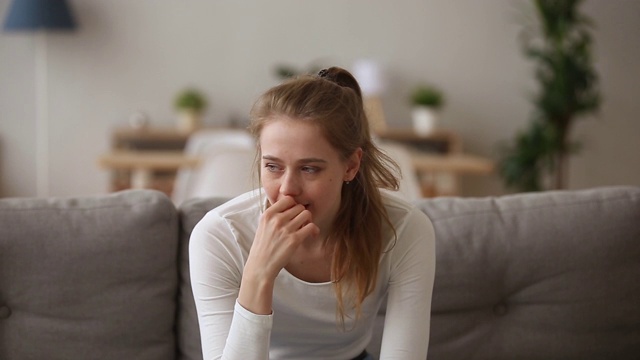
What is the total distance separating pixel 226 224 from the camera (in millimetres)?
1489

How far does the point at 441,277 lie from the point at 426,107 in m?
3.34

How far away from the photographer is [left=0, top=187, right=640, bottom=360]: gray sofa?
5.41 feet

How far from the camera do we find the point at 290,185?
140cm

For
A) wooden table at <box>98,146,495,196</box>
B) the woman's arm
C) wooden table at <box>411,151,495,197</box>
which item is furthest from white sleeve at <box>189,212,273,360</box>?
wooden table at <box>411,151,495,197</box>

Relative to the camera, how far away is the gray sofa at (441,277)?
1650 mm

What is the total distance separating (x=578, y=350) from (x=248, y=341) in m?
0.85

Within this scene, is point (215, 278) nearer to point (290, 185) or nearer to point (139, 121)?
point (290, 185)

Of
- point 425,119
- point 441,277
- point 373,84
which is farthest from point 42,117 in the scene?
point 441,277

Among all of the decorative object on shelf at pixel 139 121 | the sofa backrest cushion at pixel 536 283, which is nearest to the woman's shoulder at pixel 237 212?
the sofa backrest cushion at pixel 536 283

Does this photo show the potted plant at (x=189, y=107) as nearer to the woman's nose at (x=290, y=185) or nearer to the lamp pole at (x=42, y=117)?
the lamp pole at (x=42, y=117)

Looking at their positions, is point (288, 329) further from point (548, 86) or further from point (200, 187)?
point (548, 86)

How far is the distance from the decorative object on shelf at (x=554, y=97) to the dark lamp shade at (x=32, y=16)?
2.76 metres

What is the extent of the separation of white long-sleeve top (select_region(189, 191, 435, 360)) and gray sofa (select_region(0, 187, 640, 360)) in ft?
0.80

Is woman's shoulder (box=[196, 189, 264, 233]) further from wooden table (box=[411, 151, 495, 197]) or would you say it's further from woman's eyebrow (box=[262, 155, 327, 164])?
wooden table (box=[411, 151, 495, 197])
